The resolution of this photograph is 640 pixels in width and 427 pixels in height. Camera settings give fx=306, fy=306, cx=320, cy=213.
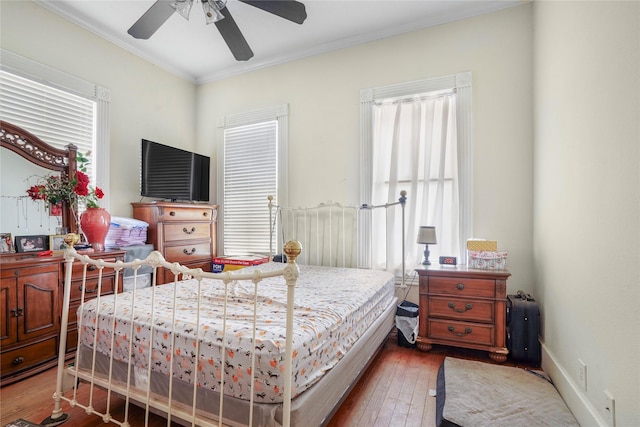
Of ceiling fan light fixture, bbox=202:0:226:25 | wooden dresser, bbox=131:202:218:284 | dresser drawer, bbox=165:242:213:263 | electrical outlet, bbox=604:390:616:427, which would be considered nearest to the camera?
electrical outlet, bbox=604:390:616:427

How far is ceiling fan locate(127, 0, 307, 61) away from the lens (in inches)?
80.5

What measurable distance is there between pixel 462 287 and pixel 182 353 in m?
2.14

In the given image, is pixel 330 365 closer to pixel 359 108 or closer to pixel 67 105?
pixel 359 108

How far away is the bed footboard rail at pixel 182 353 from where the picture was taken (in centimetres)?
122

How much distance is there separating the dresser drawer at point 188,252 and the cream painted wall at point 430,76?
1268 mm

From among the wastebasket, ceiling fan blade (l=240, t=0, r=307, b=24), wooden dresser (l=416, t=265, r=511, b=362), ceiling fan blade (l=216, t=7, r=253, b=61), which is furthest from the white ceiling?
the wastebasket

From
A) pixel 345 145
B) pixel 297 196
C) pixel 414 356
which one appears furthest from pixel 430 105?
pixel 414 356

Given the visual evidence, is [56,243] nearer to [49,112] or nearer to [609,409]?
[49,112]

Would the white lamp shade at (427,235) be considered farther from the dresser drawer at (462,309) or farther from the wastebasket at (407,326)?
the wastebasket at (407,326)

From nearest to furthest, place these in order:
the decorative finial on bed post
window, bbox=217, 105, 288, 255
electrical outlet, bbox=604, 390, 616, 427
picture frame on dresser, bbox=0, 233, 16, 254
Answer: the decorative finial on bed post < electrical outlet, bbox=604, 390, 616, 427 < picture frame on dresser, bbox=0, 233, 16, 254 < window, bbox=217, 105, 288, 255

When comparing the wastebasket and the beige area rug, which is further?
the wastebasket

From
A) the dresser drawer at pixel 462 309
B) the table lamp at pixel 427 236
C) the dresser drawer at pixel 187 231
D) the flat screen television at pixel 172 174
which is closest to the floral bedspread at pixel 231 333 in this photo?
the dresser drawer at pixel 462 309

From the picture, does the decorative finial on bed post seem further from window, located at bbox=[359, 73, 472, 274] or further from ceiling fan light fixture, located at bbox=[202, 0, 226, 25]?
window, located at bbox=[359, 73, 472, 274]

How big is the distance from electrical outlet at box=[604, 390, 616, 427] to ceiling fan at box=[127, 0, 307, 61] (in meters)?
2.72
